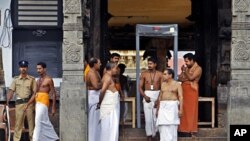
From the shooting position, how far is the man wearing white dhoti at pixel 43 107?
15688 mm

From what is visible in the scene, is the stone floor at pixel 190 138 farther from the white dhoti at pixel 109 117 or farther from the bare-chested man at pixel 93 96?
the white dhoti at pixel 109 117

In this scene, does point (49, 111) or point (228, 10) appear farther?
point (228, 10)

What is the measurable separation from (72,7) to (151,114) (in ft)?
9.30

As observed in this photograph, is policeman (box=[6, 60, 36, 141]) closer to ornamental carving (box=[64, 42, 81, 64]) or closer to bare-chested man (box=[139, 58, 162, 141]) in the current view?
ornamental carving (box=[64, 42, 81, 64])

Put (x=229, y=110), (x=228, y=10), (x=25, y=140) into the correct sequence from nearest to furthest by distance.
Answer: (x=229, y=110) < (x=25, y=140) < (x=228, y=10)

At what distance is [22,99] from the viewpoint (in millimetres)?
16109

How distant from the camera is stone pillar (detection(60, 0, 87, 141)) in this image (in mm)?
15695

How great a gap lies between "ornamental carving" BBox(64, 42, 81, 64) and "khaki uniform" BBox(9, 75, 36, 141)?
40.4 inches

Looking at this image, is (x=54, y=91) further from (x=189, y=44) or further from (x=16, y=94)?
(x=189, y=44)

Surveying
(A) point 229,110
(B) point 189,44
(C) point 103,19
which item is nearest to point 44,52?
(C) point 103,19

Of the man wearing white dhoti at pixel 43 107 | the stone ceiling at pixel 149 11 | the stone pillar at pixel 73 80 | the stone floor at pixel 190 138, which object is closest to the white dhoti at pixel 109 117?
the stone pillar at pixel 73 80

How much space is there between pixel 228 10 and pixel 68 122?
16.8 ft

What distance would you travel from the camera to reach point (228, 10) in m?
18.2

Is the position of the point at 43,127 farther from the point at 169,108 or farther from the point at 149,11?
the point at 149,11
